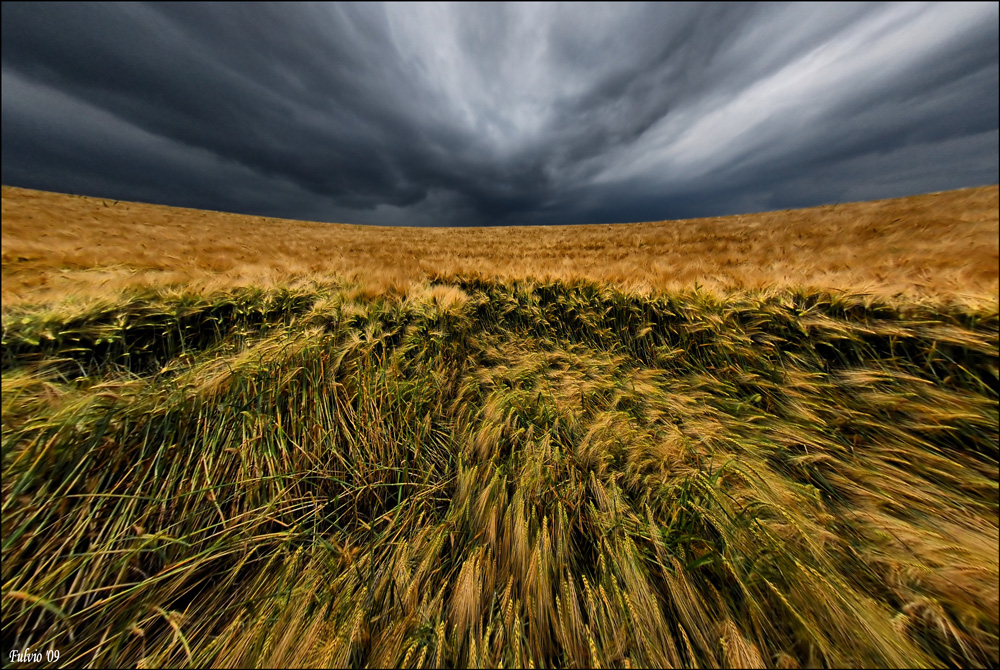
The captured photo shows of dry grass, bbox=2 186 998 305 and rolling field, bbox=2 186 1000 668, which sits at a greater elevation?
dry grass, bbox=2 186 998 305

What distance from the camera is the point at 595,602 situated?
1293 mm

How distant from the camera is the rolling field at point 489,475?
4.01ft

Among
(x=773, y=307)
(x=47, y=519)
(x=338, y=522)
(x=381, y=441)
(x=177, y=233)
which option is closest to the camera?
(x=47, y=519)

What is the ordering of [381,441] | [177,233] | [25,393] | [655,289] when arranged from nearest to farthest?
[25,393] → [381,441] → [655,289] → [177,233]

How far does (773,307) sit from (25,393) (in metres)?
4.78

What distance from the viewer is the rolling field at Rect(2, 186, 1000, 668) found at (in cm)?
122

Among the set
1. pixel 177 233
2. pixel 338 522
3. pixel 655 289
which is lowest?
pixel 338 522

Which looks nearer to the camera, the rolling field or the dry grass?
the rolling field

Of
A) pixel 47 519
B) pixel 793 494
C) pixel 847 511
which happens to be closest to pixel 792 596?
pixel 793 494

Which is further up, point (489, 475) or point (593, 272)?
point (593, 272)

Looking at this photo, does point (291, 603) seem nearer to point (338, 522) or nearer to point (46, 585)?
point (338, 522)

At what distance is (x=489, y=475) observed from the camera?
6.15 feet

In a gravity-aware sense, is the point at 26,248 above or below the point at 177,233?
below

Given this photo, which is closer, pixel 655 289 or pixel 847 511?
pixel 847 511
